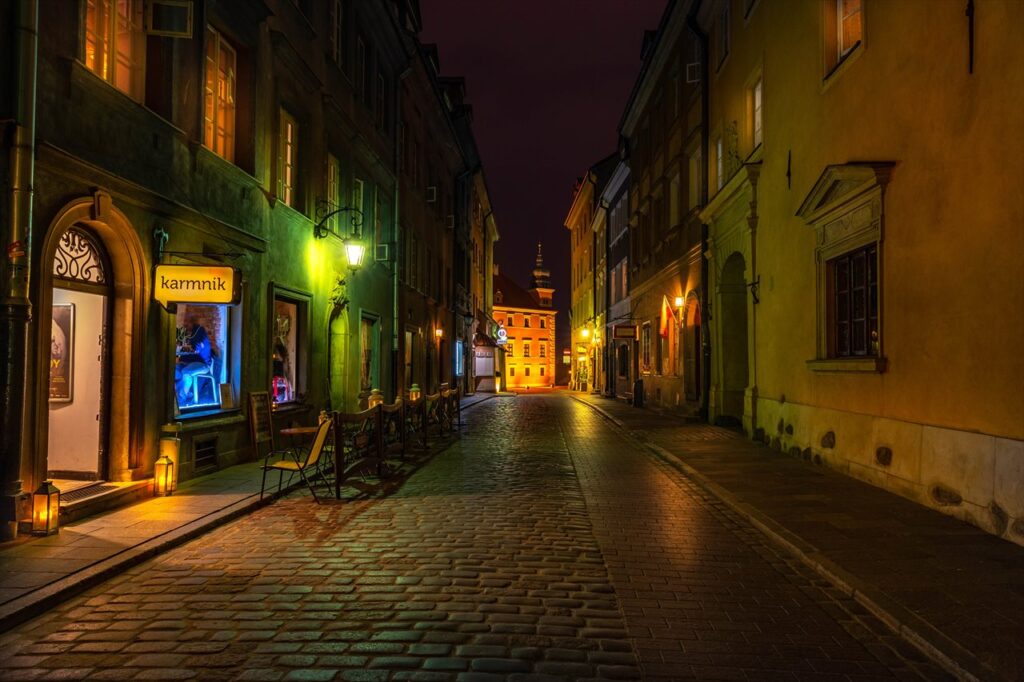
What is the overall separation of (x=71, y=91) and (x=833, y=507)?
30.9ft

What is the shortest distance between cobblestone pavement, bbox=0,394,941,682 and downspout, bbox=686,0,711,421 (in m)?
11.9

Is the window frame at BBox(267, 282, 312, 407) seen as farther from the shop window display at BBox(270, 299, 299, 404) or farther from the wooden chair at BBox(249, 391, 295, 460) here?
the wooden chair at BBox(249, 391, 295, 460)

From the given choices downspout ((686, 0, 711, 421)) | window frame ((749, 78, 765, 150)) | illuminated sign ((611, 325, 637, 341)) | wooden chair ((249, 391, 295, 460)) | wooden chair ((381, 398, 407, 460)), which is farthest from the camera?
illuminated sign ((611, 325, 637, 341))

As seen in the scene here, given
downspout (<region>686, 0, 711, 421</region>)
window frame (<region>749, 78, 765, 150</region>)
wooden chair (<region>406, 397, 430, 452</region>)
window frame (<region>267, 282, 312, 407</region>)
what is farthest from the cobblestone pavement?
downspout (<region>686, 0, 711, 421</region>)

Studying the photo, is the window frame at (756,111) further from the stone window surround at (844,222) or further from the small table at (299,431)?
the small table at (299,431)

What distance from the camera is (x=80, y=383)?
9062 millimetres

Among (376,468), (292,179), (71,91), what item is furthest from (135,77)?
(376,468)

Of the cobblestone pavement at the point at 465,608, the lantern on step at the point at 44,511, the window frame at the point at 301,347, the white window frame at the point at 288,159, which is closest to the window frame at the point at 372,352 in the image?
the window frame at the point at 301,347

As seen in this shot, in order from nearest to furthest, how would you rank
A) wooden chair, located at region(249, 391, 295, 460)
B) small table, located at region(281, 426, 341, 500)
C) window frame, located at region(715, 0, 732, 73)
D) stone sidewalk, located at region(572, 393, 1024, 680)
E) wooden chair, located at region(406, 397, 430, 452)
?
stone sidewalk, located at region(572, 393, 1024, 680) → small table, located at region(281, 426, 341, 500) → wooden chair, located at region(249, 391, 295, 460) → wooden chair, located at region(406, 397, 430, 452) → window frame, located at region(715, 0, 732, 73)

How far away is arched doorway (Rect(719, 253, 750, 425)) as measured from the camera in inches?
742

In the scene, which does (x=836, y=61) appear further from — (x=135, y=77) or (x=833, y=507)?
(x=135, y=77)

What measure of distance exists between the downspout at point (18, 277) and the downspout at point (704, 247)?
16.2 metres

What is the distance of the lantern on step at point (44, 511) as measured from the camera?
689 centimetres

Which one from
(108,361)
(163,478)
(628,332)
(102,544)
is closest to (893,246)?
(102,544)
